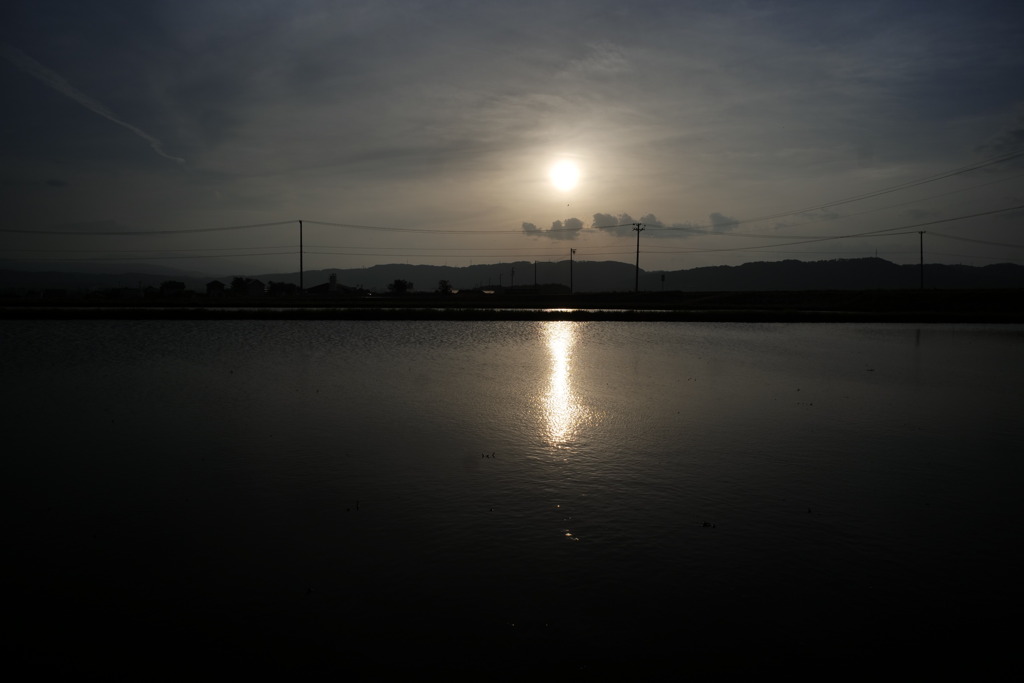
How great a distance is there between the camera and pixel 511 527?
8469mm

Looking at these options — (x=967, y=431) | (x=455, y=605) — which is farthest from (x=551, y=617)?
(x=967, y=431)

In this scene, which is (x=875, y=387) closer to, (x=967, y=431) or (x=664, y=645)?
(x=967, y=431)

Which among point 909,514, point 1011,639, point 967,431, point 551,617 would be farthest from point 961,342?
point 551,617

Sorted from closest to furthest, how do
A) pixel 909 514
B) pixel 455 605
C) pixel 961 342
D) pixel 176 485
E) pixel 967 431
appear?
pixel 455 605, pixel 909 514, pixel 176 485, pixel 967 431, pixel 961 342

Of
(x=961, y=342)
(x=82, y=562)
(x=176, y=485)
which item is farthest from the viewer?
(x=961, y=342)

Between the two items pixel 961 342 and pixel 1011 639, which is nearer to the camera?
pixel 1011 639

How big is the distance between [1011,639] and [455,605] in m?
5.27

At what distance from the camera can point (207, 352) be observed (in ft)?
94.0

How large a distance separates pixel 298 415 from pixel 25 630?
32.1 ft

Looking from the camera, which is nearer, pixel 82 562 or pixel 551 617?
pixel 551 617

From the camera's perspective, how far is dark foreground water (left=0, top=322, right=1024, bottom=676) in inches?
229

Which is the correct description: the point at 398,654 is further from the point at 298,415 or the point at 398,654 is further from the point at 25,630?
the point at 298,415

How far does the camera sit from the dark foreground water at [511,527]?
581 cm

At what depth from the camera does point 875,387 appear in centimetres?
2077
